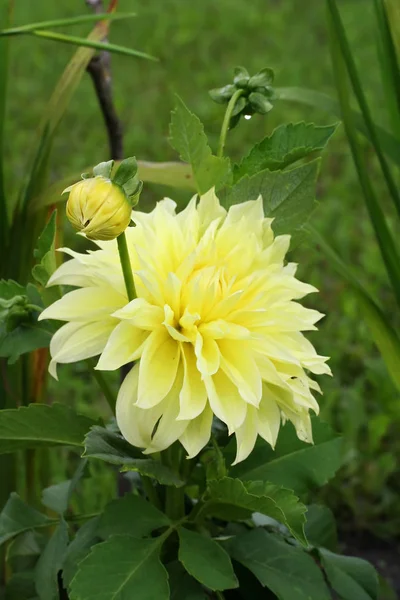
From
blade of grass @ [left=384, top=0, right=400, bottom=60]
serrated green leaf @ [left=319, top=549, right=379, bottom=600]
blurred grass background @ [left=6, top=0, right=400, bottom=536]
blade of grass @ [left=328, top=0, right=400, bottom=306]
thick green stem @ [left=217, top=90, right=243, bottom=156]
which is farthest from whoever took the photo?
blurred grass background @ [left=6, top=0, right=400, bottom=536]

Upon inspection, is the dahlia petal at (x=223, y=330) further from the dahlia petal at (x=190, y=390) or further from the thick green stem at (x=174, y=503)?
the thick green stem at (x=174, y=503)

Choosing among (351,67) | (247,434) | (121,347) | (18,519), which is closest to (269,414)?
(247,434)

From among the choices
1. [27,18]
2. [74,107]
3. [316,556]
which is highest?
[27,18]

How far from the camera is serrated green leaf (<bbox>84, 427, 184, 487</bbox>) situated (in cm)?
75

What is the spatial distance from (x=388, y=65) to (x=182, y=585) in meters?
0.68

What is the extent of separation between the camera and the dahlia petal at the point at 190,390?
701mm

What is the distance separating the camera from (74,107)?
2.97 meters

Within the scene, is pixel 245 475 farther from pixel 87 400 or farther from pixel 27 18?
pixel 27 18

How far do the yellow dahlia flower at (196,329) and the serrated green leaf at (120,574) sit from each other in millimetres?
135

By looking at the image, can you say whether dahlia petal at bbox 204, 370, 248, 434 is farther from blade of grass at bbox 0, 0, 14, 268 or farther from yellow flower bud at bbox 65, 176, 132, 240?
blade of grass at bbox 0, 0, 14, 268

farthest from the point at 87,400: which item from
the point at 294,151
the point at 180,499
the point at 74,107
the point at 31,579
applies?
the point at 74,107

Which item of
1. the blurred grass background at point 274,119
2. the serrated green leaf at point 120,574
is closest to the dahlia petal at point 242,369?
the serrated green leaf at point 120,574

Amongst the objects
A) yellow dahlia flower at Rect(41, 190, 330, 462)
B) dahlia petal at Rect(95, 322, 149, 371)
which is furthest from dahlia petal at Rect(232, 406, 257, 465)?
dahlia petal at Rect(95, 322, 149, 371)

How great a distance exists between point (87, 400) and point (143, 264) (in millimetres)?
1185
